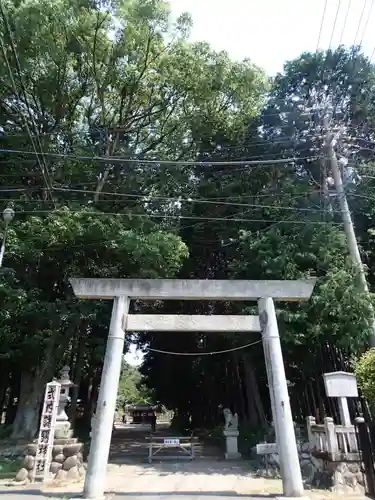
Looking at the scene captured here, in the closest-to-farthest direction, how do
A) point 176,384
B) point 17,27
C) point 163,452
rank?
point 17,27
point 163,452
point 176,384

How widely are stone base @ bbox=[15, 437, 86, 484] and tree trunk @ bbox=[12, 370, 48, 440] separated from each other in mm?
4159

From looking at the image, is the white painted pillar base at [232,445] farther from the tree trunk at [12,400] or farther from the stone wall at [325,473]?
the tree trunk at [12,400]

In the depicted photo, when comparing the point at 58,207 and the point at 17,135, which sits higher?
the point at 17,135

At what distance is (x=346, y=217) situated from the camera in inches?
452

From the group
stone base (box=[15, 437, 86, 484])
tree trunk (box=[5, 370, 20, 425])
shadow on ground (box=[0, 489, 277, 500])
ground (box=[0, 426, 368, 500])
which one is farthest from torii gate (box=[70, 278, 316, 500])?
tree trunk (box=[5, 370, 20, 425])

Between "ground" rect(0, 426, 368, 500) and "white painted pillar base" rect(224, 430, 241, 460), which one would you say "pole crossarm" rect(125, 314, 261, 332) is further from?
"white painted pillar base" rect(224, 430, 241, 460)

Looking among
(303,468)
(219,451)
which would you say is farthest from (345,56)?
(219,451)

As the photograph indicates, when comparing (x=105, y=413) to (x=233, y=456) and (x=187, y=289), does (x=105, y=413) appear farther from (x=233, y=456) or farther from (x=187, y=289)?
(x=233, y=456)

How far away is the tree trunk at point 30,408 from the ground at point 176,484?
315 cm

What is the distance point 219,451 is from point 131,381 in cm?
5090

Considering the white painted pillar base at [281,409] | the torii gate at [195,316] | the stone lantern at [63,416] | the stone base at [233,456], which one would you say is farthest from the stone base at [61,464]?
the stone base at [233,456]

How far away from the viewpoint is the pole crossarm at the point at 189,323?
813cm

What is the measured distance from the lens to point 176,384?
26.8 metres

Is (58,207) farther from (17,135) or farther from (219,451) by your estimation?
(219,451)
